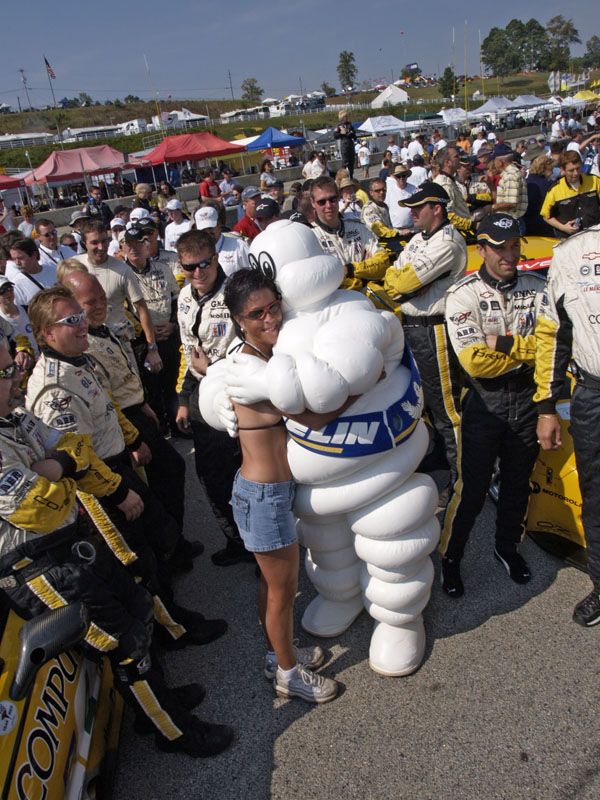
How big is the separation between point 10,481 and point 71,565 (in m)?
0.42

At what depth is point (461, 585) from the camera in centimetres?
335

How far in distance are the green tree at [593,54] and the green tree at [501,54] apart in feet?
59.6

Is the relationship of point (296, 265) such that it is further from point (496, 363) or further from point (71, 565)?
point (71, 565)

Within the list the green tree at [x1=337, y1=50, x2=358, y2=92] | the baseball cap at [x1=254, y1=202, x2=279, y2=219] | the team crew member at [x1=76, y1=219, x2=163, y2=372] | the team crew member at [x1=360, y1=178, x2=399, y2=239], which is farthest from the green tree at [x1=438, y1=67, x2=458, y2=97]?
the team crew member at [x1=76, y1=219, x2=163, y2=372]

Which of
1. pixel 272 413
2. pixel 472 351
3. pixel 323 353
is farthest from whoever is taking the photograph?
pixel 472 351

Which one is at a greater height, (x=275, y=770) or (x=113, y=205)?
(x=113, y=205)

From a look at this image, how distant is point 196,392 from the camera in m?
3.91

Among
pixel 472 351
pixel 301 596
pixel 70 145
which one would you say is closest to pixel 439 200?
pixel 472 351

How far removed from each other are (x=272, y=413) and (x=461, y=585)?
5.83ft

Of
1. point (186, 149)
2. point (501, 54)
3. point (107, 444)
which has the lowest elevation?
point (107, 444)

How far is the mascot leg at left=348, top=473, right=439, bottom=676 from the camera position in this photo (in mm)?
2559

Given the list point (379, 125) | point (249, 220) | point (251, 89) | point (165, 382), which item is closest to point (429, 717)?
point (165, 382)

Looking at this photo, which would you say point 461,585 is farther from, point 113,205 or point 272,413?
point 113,205

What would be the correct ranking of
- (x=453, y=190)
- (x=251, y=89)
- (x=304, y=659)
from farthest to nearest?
(x=251, y=89), (x=453, y=190), (x=304, y=659)
